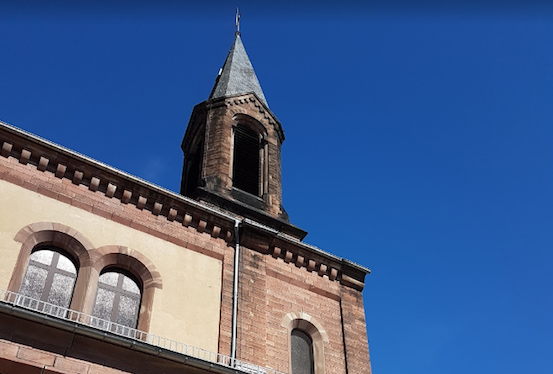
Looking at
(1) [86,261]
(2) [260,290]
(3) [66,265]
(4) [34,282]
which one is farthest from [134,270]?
(2) [260,290]

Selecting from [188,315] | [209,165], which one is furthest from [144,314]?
[209,165]

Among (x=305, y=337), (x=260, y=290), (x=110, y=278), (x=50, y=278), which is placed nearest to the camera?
(x=50, y=278)

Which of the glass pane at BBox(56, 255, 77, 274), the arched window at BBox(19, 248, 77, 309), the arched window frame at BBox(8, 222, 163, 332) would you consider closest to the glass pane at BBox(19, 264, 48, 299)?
the arched window at BBox(19, 248, 77, 309)

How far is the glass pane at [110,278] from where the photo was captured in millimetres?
12641

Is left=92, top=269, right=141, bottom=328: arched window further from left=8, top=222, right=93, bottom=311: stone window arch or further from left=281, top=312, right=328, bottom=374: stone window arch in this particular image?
left=281, top=312, right=328, bottom=374: stone window arch

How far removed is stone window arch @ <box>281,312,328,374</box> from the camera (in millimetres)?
14109

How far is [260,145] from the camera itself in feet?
66.3

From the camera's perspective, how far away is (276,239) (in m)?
15.4

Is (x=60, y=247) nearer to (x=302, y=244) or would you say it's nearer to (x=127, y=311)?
(x=127, y=311)

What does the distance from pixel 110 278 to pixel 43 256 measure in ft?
4.66

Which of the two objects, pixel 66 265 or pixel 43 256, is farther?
pixel 66 265

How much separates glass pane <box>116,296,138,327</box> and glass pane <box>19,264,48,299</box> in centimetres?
160

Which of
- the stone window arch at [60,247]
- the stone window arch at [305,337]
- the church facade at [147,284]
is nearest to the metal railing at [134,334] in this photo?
the church facade at [147,284]

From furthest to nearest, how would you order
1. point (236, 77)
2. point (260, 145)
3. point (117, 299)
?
point (236, 77)
point (260, 145)
point (117, 299)
